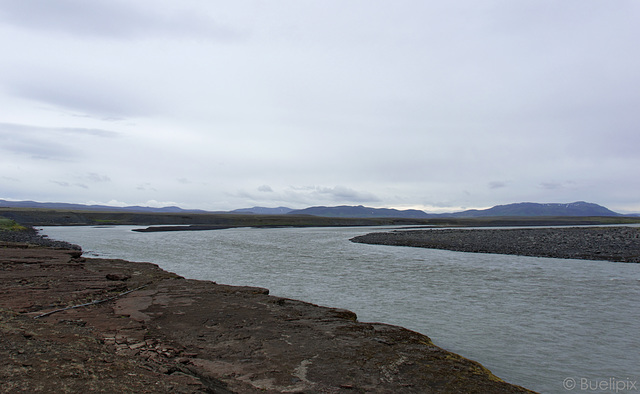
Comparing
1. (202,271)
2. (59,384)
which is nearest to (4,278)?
(202,271)

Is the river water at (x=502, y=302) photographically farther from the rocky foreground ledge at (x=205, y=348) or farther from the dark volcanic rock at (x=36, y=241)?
the dark volcanic rock at (x=36, y=241)

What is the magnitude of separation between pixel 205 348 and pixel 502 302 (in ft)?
40.6

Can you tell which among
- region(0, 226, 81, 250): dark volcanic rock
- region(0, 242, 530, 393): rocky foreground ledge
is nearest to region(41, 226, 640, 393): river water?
region(0, 242, 530, 393): rocky foreground ledge

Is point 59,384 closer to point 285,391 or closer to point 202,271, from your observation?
point 285,391

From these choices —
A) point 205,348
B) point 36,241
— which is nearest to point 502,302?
point 205,348

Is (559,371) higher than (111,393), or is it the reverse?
(111,393)

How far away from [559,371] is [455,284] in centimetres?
1117

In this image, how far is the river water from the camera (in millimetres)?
9680

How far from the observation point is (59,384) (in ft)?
19.2

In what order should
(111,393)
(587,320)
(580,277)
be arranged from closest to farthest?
(111,393) → (587,320) → (580,277)

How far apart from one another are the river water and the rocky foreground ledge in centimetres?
211

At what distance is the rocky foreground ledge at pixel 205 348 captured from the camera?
661 cm

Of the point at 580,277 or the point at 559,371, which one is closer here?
the point at 559,371

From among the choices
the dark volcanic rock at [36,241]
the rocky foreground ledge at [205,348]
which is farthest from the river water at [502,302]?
the dark volcanic rock at [36,241]
